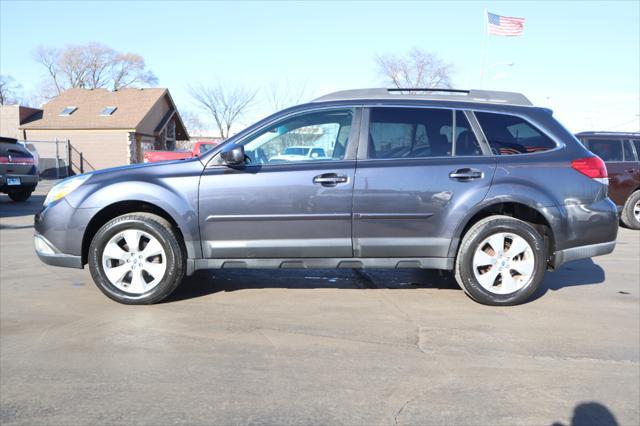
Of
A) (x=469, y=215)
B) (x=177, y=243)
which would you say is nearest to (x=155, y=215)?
(x=177, y=243)

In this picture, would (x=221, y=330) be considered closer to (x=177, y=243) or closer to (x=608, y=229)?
(x=177, y=243)

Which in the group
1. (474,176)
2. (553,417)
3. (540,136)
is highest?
(540,136)

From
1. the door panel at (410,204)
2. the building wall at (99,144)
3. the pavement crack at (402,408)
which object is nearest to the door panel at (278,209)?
the door panel at (410,204)

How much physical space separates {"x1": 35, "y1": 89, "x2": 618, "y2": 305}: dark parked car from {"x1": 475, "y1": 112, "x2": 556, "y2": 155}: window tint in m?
0.01

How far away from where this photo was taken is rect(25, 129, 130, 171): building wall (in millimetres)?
32594

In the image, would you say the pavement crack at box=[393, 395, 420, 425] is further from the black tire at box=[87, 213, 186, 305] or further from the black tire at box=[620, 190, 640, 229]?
the black tire at box=[620, 190, 640, 229]

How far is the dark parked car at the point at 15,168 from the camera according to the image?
12602 mm

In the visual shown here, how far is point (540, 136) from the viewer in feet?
15.5

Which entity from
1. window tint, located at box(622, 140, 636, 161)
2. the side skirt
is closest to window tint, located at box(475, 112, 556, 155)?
the side skirt

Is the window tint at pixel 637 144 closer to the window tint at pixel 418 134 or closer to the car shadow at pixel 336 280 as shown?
the car shadow at pixel 336 280

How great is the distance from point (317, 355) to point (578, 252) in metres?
2.72

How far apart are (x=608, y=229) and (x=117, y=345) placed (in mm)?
4301

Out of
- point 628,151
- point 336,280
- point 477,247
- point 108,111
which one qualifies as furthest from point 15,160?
point 108,111

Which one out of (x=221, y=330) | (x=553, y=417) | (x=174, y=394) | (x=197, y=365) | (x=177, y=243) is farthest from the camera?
(x=177, y=243)
